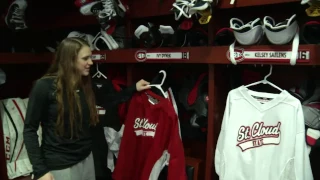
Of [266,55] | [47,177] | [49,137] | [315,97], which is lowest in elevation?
[47,177]

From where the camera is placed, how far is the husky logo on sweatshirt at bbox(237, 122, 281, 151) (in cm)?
130

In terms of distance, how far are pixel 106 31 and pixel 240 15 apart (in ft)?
2.43

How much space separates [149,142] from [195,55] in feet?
1.71

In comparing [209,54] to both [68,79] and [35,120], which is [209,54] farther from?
[35,120]

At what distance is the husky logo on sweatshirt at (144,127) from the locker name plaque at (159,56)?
321mm

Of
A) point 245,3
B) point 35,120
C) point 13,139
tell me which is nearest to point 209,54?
point 245,3

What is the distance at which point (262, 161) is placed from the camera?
1.32 metres

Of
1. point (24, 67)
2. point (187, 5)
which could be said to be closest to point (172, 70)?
point (187, 5)

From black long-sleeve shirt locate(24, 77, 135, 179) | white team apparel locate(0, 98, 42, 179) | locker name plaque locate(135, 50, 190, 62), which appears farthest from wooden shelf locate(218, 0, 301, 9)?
white team apparel locate(0, 98, 42, 179)

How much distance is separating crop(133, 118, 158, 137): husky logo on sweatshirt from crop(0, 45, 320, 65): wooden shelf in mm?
317

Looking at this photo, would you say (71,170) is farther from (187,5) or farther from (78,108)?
(187,5)

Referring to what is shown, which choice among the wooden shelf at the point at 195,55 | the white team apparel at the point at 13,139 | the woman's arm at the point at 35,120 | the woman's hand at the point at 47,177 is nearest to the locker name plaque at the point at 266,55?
the wooden shelf at the point at 195,55

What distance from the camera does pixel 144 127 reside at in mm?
1678

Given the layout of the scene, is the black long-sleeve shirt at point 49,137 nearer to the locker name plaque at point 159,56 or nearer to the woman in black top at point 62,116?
the woman in black top at point 62,116
